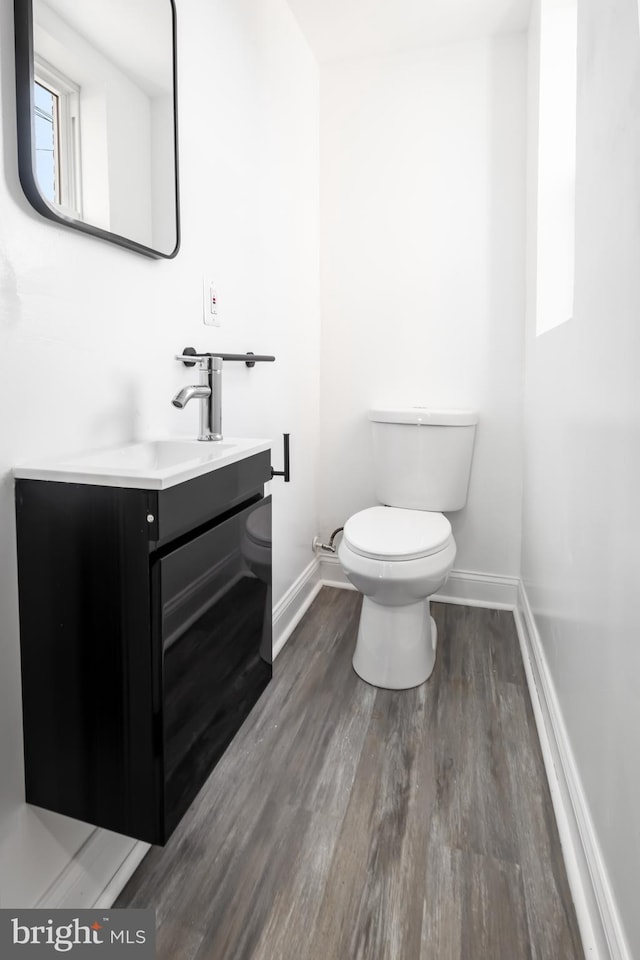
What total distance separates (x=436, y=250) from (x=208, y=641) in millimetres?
1876

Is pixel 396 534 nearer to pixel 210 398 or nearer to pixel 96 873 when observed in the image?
pixel 210 398

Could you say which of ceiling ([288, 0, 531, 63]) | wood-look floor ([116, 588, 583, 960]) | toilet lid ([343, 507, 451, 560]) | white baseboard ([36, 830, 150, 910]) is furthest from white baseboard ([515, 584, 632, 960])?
ceiling ([288, 0, 531, 63])

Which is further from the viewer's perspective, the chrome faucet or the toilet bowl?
the toilet bowl

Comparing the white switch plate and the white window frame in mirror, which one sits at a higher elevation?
the white window frame in mirror

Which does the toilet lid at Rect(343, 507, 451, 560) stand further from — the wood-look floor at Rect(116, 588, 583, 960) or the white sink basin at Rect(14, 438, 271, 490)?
the white sink basin at Rect(14, 438, 271, 490)

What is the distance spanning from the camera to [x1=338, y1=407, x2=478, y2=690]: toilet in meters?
1.66

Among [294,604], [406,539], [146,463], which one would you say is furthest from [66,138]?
[294,604]

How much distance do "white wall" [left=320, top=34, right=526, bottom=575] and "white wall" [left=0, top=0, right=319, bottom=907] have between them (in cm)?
14

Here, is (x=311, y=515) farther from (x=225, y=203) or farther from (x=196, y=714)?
(x=196, y=714)

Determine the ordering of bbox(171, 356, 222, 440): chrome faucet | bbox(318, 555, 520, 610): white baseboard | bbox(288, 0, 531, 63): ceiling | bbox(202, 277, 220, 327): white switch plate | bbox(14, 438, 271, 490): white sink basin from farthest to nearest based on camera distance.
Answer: bbox(318, 555, 520, 610): white baseboard < bbox(288, 0, 531, 63): ceiling < bbox(202, 277, 220, 327): white switch plate < bbox(171, 356, 222, 440): chrome faucet < bbox(14, 438, 271, 490): white sink basin

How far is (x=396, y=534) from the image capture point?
1.78 meters

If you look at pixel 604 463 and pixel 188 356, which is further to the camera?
pixel 188 356

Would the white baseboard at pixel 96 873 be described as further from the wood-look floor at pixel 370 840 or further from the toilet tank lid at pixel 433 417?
the toilet tank lid at pixel 433 417

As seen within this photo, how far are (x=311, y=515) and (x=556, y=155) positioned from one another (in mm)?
1610
